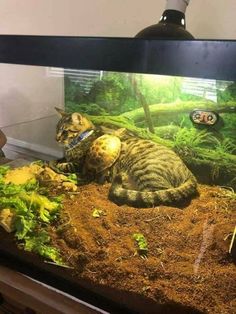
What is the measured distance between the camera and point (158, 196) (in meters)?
0.59

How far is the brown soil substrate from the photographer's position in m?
0.54

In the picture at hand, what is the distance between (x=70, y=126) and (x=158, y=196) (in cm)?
27

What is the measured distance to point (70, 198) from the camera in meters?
0.71

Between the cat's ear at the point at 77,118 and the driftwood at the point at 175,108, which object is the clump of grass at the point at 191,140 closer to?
the driftwood at the point at 175,108

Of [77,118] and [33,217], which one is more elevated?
[77,118]

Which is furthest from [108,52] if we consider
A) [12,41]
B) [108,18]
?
[108,18]

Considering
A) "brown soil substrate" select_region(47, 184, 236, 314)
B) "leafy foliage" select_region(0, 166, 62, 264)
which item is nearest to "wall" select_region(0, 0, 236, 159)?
"leafy foliage" select_region(0, 166, 62, 264)

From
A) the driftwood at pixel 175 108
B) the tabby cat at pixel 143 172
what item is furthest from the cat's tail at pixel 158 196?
the driftwood at pixel 175 108

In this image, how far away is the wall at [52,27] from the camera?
75 cm

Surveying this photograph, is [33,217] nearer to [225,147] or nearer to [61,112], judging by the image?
[61,112]

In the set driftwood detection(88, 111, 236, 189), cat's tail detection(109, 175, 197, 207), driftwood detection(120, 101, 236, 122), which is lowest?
cat's tail detection(109, 175, 197, 207)

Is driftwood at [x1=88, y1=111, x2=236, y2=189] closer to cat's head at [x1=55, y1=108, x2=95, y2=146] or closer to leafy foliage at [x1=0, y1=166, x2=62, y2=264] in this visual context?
cat's head at [x1=55, y1=108, x2=95, y2=146]

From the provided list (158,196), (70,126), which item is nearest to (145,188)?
(158,196)

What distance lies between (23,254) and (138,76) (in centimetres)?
47
